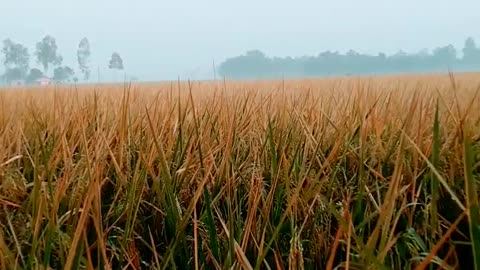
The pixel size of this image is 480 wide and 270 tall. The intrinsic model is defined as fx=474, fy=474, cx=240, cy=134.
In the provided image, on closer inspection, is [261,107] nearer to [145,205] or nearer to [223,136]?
[223,136]

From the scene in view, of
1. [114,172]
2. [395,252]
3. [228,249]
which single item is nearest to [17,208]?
[114,172]

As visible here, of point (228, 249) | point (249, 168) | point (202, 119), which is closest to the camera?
point (228, 249)

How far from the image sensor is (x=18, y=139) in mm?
563

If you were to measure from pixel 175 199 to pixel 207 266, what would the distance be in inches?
2.7

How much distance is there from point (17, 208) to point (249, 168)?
22 centimetres

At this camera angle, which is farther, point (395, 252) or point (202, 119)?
point (202, 119)

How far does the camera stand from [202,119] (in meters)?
0.64

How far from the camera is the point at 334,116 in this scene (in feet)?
2.21

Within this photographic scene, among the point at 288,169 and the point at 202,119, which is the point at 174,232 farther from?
the point at 202,119

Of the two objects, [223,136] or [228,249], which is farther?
[223,136]

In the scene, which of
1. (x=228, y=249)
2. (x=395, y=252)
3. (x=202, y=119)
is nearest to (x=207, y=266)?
(x=228, y=249)

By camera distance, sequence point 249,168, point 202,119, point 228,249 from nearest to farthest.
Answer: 1. point 228,249
2. point 249,168
3. point 202,119

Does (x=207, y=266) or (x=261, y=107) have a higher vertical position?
(x=261, y=107)

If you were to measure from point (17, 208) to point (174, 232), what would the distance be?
155mm
